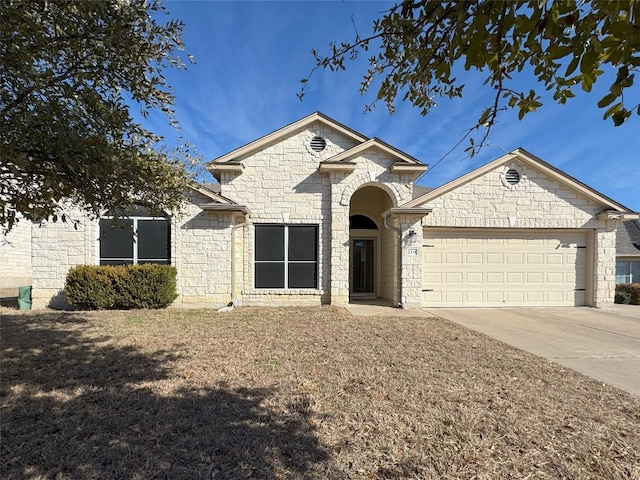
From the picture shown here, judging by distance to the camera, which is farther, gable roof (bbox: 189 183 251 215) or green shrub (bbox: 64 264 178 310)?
gable roof (bbox: 189 183 251 215)

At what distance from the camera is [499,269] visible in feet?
37.5

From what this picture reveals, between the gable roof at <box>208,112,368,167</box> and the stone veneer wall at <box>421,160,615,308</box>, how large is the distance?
3.57m

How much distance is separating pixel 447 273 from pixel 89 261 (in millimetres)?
11307

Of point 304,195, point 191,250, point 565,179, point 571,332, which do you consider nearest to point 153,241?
point 191,250

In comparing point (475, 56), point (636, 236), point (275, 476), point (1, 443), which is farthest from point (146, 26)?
point (636, 236)

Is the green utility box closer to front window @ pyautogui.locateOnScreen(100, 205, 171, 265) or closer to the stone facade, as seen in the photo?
front window @ pyautogui.locateOnScreen(100, 205, 171, 265)

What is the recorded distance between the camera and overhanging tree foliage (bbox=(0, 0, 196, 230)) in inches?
117

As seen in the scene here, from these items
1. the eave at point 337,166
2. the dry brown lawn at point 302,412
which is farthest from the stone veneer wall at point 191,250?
the dry brown lawn at point 302,412

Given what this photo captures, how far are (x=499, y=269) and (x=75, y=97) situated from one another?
11.9 metres

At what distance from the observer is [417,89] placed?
10.8ft

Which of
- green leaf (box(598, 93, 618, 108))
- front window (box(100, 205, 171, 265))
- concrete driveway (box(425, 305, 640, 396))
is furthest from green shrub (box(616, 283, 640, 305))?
front window (box(100, 205, 171, 265))

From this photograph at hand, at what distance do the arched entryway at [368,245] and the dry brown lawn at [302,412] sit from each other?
7151 millimetres

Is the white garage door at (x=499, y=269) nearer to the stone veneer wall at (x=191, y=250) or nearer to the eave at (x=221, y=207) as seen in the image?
the eave at (x=221, y=207)

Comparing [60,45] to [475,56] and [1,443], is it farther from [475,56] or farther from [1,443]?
[475,56]
